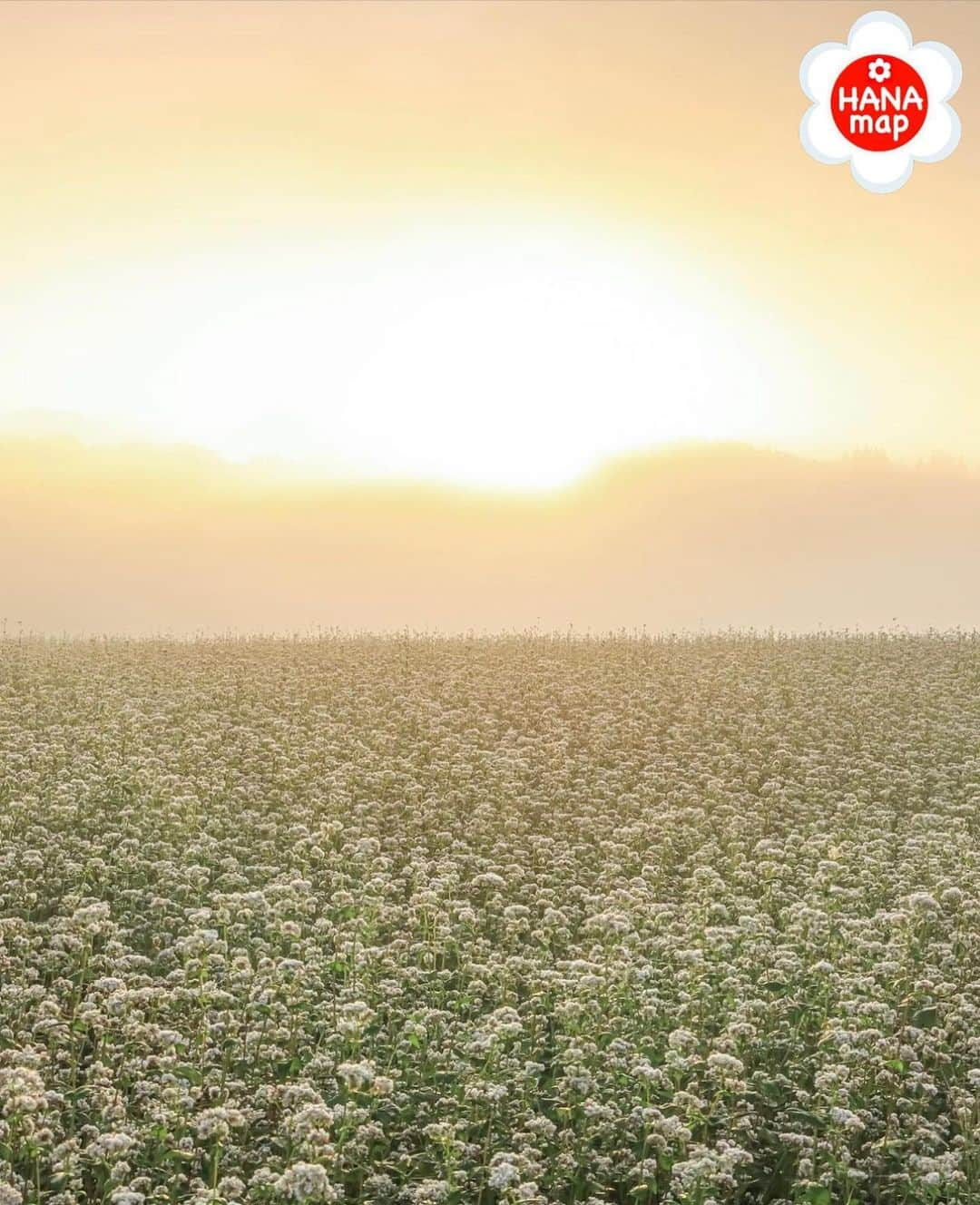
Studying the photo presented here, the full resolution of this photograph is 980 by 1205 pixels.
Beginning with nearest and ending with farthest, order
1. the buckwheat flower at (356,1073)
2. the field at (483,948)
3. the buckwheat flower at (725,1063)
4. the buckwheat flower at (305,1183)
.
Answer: the buckwheat flower at (305,1183)
the buckwheat flower at (356,1073)
the field at (483,948)
the buckwheat flower at (725,1063)

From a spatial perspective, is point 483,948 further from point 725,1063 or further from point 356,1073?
point 356,1073

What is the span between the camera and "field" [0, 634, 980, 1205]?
938cm

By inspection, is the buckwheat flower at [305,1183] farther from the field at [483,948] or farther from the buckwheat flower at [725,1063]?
the buckwheat flower at [725,1063]

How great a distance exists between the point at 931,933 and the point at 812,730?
9677 millimetres

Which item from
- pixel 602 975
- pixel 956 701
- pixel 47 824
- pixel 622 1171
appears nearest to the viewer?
pixel 622 1171

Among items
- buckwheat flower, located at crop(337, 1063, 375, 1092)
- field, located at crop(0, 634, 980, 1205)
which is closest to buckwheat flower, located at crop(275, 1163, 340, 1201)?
field, located at crop(0, 634, 980, 1205)

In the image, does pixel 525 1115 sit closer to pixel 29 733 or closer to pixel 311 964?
pixel 311 964

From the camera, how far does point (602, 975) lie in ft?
38.3

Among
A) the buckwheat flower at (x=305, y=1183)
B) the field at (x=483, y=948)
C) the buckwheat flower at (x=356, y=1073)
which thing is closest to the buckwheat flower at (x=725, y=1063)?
the field at (x=483, y=948)

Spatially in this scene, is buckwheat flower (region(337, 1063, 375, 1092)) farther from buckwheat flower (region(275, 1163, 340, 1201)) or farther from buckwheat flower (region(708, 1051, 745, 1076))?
buckwheat flower (region(708, 1051, 745, 1076))

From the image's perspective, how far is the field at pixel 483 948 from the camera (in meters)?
9.38

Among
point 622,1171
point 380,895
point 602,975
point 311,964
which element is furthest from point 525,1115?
point 380,895

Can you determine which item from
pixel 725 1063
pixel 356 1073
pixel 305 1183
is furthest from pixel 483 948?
pixel 305 1183

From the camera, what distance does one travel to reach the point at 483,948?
44.3 ft
